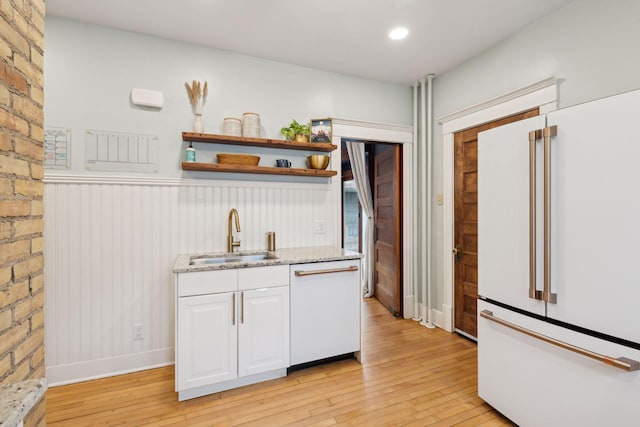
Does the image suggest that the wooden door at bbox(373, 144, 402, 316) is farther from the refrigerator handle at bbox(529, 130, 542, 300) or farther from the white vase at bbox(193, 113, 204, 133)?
the white vase at bbox(193, 113, 204, 133)

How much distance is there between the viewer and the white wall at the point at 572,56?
1879 mm

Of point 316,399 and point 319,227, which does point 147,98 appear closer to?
point 319,227

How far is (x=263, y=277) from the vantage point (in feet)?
7.24

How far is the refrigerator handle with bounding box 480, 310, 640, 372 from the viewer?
48.8 inches

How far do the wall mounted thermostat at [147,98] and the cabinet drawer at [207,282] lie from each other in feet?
4.78

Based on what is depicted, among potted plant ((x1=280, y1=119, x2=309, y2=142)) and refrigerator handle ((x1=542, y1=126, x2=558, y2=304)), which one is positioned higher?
potted plant ((x1=280, y1=119, x2=309, y2=142))

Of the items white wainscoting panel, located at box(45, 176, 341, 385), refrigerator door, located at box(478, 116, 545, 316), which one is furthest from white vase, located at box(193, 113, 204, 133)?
refrigerator door, located at box(478, 116, 545, 316)

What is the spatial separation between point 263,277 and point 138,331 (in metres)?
1.18

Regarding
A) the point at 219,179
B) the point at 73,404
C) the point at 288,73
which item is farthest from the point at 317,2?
the point at 73,404

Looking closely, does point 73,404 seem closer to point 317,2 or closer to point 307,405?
point 307,405

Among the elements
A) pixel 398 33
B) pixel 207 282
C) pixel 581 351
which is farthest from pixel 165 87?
pixel 581 351

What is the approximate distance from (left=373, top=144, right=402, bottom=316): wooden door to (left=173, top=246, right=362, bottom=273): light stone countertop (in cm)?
112

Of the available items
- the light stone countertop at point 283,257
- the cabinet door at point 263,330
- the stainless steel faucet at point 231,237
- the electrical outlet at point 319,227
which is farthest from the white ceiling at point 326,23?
the cabinet door at point 263,330

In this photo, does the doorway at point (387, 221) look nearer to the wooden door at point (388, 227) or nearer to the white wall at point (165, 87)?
the wooden door at point (388, 227)
